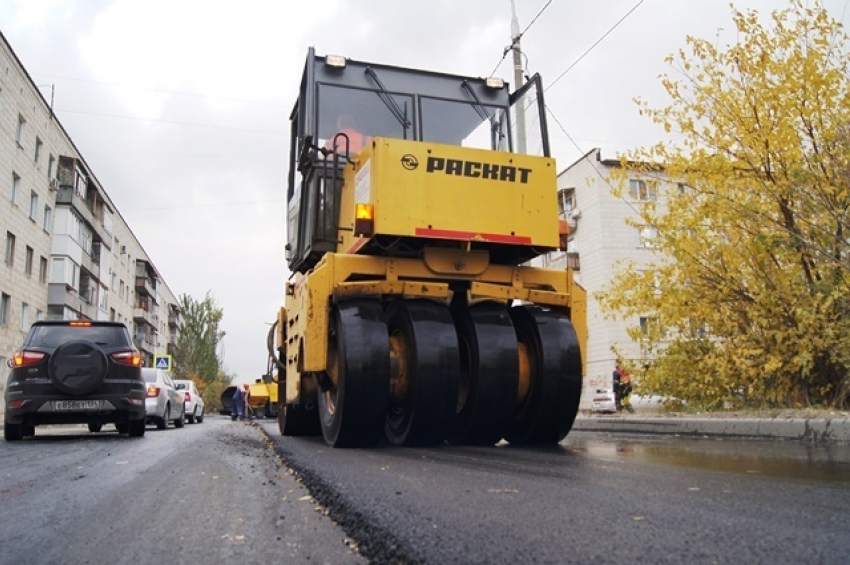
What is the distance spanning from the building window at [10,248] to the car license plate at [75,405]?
25.6 meters

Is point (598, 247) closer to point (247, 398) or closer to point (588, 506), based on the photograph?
point (247, 398)

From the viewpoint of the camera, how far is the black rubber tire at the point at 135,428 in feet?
35.8

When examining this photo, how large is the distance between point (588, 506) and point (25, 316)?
1428 inches

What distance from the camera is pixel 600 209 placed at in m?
36.8

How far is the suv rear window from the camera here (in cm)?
1040

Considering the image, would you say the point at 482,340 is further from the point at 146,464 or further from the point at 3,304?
the point at 3,304

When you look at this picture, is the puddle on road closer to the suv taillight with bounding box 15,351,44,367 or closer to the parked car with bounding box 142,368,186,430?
the suv taillight with bounding box 15,351,44,367

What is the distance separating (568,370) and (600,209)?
31.8 metres

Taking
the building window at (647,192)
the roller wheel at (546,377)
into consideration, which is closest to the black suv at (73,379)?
the roller wheel at (546,377)

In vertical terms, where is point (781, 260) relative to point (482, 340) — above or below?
above

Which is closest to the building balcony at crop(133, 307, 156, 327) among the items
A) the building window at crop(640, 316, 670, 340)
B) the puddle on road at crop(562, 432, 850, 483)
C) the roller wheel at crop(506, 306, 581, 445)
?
the building window at crop(640, 316, 670, 340)

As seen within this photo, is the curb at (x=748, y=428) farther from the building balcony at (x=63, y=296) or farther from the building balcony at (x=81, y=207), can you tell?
the building balcony at (x=81, y=207)

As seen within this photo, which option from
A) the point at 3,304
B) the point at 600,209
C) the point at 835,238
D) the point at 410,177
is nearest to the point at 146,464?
the point at 410,177

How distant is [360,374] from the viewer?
565cm
